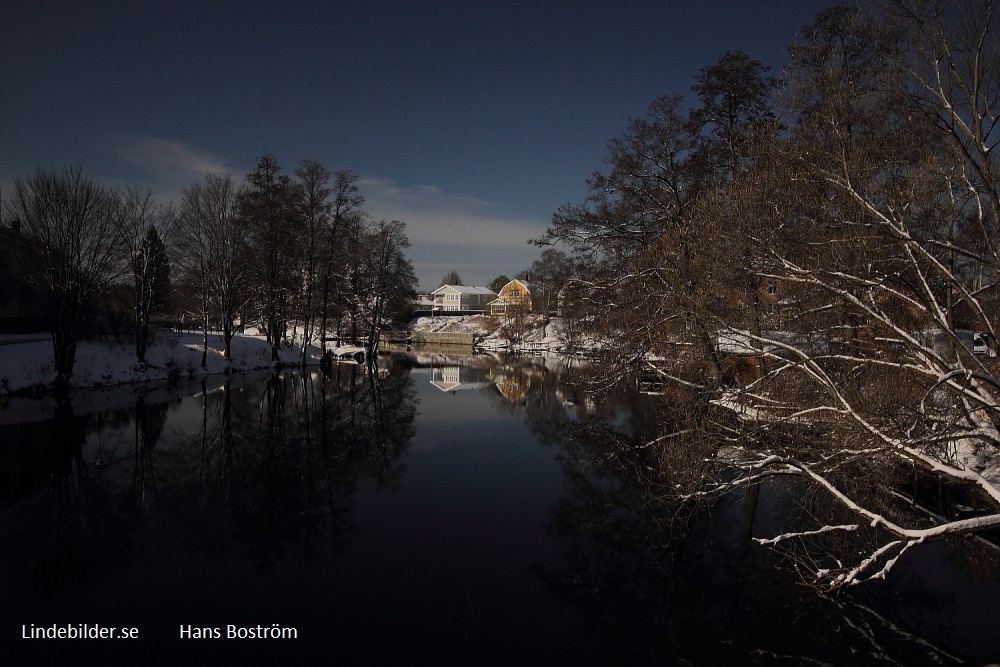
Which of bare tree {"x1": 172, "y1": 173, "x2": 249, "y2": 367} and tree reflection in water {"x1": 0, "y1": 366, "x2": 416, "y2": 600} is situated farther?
bare tree {"x1": 172, "y1": 173, "x2": 249, "y2": 367}

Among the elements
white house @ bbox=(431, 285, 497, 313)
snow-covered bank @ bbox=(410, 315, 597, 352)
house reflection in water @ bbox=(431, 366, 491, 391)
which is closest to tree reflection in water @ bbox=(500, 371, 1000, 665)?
house reflection in water @ bbox=(431, 366, 491, 391)

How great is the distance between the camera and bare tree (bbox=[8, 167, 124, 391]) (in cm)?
2234

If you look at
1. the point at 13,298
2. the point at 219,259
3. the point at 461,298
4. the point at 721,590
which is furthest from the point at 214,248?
the point at 461,298

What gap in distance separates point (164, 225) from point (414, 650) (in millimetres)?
31375

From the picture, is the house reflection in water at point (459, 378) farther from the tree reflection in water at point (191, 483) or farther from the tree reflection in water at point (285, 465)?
the tree reflection in water at point (191, 483)

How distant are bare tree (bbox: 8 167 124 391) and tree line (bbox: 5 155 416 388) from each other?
4cm

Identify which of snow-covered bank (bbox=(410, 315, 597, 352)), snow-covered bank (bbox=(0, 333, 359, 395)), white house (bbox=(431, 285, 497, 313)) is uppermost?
white house (bbox=(431, 285, 497, 313))

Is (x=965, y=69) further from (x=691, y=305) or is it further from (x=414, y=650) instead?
(x=414, y=650)

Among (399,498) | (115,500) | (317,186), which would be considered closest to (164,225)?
(317,186)

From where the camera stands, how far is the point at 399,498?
429 inches

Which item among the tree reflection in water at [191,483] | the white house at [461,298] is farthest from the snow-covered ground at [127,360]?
the white house at [461,298]

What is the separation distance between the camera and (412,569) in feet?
25.4

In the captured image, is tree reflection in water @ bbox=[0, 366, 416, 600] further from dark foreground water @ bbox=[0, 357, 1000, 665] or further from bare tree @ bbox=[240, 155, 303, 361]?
bare tree @ bbox=[240, 155, 303, 361]

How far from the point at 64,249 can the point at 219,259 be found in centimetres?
846
